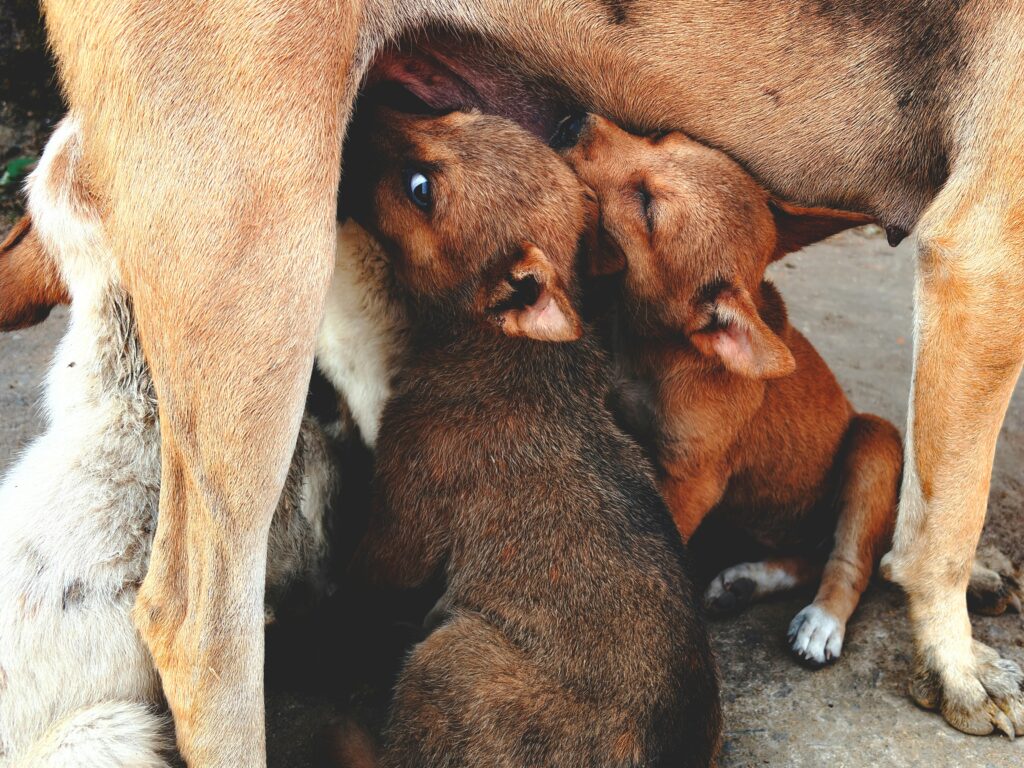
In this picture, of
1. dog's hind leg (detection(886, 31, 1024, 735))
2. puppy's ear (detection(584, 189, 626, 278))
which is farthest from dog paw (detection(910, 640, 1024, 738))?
puppy's ear (detection(584, 189, 626, 278))

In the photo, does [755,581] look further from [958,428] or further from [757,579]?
[958,428]

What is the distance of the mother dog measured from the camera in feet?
9.01

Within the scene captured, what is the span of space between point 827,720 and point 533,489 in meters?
1.25

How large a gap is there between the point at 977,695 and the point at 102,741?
2.63m

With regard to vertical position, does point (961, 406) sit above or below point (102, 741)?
above

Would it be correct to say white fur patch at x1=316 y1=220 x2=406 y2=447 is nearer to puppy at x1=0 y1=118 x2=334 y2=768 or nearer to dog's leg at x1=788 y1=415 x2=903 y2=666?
puppy at x1=0 y1=118 x2=334 y2=768

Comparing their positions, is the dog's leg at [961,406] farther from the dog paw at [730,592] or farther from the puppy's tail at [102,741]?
the puppy's tail at [102,741]

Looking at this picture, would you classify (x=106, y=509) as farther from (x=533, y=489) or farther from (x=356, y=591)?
(x=533, y=489)

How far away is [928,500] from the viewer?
11.5 feet

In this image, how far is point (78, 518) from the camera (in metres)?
3.06

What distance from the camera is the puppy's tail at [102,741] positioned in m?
2.76

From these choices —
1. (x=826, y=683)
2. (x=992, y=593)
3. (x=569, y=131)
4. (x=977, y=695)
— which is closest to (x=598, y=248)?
(x=569, y=131)

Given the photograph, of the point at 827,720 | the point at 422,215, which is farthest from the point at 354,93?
the point at 827,720

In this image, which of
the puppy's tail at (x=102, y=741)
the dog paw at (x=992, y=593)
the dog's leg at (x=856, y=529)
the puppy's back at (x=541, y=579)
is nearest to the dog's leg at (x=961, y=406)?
the dog's leg at (x=856, y=529)
